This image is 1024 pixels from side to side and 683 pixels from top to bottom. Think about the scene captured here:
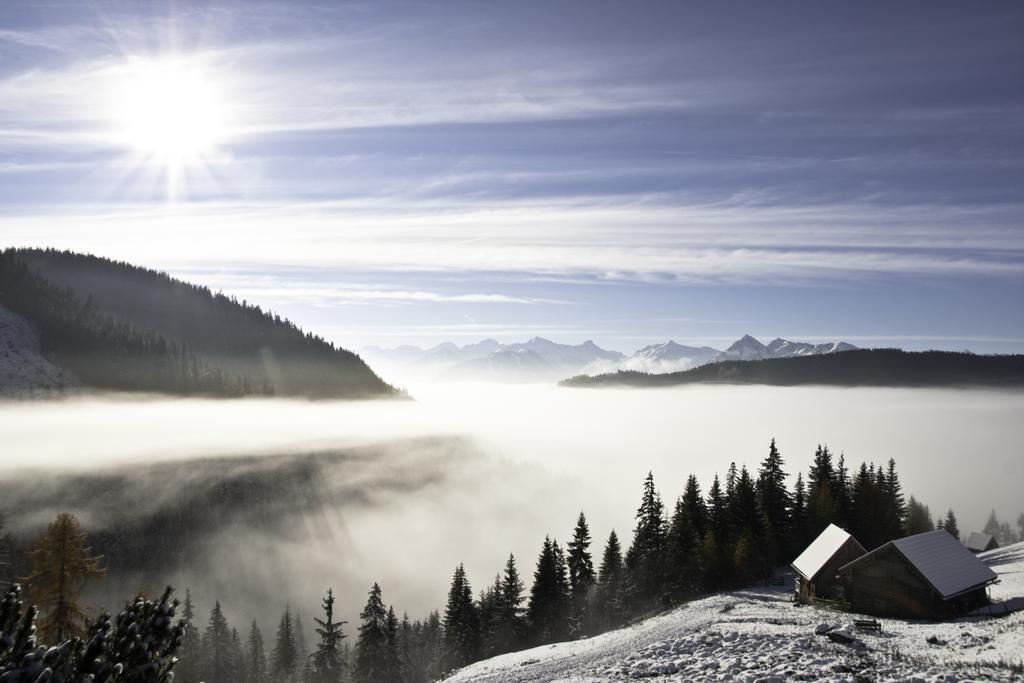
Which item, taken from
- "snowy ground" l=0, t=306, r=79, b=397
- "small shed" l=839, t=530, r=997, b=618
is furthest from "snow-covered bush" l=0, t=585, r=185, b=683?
"snowy ground" l=0, t=306, r=79, b=397

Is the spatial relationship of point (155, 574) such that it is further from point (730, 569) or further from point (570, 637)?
point (730, 569)

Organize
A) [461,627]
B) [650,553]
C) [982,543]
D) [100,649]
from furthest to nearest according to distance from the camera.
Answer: [982,543] < [650,553] < [461,627] < [100,649]

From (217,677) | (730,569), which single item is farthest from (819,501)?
(217,677)

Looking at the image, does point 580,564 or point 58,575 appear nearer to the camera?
point 58,575

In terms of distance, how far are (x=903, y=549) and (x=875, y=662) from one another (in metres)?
23.9

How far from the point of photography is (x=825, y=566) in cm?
4553

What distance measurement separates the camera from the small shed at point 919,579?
37906 mm

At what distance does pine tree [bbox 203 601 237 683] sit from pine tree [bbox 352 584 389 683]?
26.7 m

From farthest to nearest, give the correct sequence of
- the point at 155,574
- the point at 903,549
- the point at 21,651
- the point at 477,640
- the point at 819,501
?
the point at 155,574 → the point at 819,501 → the point at 477,640 → the point at 903,549 → the point at 21,651

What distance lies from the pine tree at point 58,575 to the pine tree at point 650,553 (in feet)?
166

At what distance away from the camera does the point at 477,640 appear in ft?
197


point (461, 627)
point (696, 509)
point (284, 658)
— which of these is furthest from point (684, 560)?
point (284, 658)

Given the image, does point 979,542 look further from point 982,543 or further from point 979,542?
point 982,543

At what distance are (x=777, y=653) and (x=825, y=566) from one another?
26.7 metres
